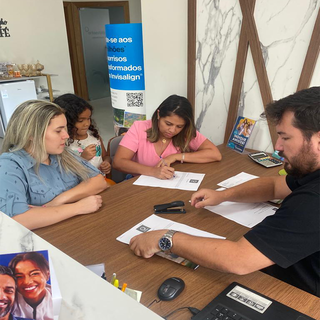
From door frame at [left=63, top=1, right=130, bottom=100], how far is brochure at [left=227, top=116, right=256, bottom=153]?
19.0 feet

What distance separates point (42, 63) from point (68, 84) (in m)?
0.66

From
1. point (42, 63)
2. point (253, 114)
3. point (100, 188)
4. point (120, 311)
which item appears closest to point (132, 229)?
point (100, 188)

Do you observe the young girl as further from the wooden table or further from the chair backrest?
the wooden table

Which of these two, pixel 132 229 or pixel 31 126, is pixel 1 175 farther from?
pixel 132 229

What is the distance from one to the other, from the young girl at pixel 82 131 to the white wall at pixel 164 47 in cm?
80

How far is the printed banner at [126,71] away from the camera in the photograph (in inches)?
106

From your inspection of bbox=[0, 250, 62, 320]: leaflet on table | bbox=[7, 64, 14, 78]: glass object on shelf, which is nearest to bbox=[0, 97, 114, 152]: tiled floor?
bbox=[7, 64, 14, 78]: glass object on shelf

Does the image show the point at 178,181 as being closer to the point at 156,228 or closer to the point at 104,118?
the point at 156,228

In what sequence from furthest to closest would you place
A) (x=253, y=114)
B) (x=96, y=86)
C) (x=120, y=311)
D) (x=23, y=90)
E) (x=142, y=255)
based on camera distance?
(x=96, y=86) → (x=23, y=90) → (x=253, y=114) → (x=142, y=255) → (x=120, y=311)

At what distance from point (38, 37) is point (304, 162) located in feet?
19.0

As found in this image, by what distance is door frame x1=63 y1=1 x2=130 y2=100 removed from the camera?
6625 millimetres

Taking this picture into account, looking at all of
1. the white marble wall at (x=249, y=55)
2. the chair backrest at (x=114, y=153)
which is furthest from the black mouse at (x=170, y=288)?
the white marble wall at (x=249, y=55)

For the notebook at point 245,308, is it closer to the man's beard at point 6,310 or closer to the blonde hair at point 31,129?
the man's beard at point 6,310

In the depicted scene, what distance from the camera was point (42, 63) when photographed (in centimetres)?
564
